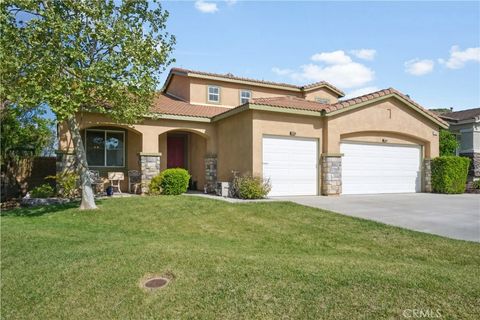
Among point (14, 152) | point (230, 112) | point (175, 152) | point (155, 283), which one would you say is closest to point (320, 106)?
point (230, 112)

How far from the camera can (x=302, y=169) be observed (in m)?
13.8

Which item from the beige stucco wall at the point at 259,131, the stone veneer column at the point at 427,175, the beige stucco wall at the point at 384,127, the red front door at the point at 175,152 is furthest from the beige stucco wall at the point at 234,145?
the stone veneer column at the point at 427,175

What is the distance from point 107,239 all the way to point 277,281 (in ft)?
14.0

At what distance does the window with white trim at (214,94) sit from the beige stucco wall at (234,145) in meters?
3.23

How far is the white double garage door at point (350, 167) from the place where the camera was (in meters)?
13.3

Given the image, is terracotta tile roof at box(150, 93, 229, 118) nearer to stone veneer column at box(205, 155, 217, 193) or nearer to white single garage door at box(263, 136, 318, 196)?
stone veneer column at box(205, 155, 217, 193)

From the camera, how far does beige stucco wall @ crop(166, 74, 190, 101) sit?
18.5m

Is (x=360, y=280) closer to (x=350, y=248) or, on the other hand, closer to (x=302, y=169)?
(x=350, y=248)

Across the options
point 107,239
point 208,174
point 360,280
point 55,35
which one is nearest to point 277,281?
point 360,280

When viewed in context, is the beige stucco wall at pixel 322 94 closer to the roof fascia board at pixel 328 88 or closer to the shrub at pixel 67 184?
the roof fascia board at pixel 328 88

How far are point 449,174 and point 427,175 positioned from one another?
3.07ft

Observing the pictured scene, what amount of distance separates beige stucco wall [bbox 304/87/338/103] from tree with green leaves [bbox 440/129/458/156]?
6.64 m

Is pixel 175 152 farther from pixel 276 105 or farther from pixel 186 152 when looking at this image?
pixel 276 105

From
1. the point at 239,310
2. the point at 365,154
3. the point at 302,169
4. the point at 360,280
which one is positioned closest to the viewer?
the point at 239,310
